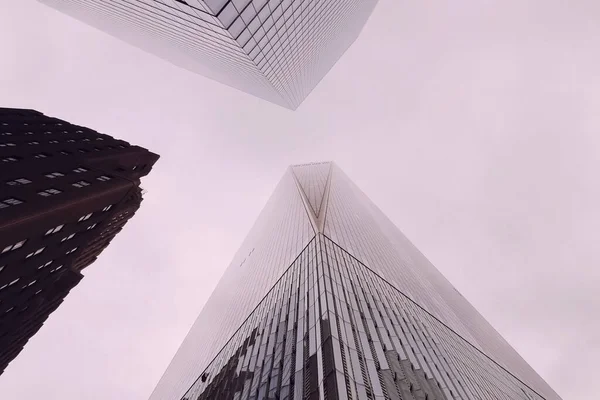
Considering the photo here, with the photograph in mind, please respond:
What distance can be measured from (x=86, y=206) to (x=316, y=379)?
30.4 meters

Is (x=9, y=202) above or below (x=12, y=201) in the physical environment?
below

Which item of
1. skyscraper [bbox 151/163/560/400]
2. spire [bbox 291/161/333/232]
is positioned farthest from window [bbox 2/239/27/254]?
spire [bbox 291/161/333/232]

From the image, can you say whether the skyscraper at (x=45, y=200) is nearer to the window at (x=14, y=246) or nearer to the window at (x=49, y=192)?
the window at (x=49, y=192)

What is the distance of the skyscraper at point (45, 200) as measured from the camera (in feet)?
101

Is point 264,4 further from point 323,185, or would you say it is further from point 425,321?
point 323,185

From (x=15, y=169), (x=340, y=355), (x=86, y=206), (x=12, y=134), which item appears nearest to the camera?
(x=340, y=355)

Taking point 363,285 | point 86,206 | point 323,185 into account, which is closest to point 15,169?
point 86,206

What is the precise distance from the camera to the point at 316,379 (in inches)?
890

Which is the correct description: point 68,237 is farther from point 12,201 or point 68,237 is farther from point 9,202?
point 9,202

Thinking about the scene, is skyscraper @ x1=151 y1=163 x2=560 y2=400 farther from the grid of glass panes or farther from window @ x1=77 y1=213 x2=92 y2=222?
window @ x1=77 y1=213 x2=92 y2=222

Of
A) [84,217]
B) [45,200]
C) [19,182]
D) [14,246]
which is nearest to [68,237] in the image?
[84,217]

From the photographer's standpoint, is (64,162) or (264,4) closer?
(264,4)

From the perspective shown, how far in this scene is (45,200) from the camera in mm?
32219

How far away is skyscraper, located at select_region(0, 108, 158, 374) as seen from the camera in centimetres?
3089
